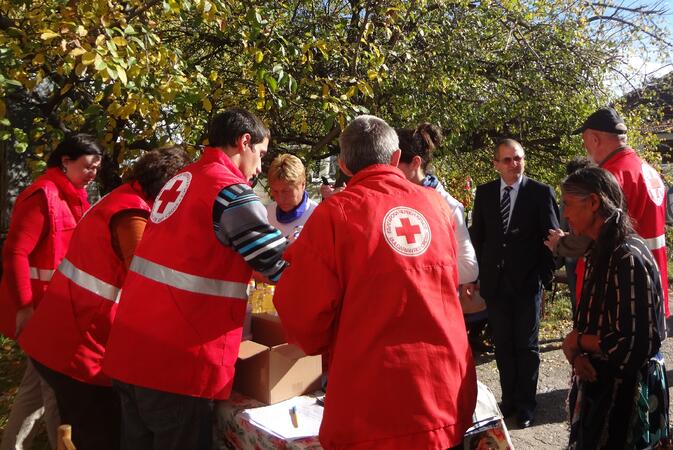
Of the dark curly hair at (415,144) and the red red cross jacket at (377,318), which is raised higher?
the dark curly hair at (415,144)

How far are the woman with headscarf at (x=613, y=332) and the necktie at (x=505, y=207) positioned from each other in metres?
1.80

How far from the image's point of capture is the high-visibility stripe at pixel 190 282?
202 centimetres

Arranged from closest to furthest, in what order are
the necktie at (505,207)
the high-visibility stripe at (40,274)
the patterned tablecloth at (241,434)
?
1. the patterned tablecloth at (241,434)
2. the high-visibility stripe at (40,274)
3. the necktie at (505,207)

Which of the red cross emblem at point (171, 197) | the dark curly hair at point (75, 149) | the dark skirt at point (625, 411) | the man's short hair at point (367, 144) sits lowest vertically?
the dark skirt at point (625, 411)

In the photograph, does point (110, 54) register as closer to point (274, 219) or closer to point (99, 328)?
point (274, 219)

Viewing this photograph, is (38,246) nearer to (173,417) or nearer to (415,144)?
(173,417)

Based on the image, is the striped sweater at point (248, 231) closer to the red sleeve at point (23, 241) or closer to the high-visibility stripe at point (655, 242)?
the red sleeve at point (23, 241)

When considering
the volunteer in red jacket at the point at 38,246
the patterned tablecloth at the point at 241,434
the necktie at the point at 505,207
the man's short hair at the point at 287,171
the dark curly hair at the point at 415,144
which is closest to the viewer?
the patterned tablecloth at the point at 241,434

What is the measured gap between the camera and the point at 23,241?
3.18 metres

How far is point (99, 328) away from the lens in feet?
8.42

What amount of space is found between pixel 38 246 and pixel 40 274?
0.16 metres

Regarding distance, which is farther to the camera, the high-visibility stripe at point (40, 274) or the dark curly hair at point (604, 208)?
the high-visibility stripe at point (40, 274)

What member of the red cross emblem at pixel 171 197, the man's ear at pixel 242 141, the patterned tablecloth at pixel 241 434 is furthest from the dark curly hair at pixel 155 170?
the patterned tablecloth at pixel 241 434

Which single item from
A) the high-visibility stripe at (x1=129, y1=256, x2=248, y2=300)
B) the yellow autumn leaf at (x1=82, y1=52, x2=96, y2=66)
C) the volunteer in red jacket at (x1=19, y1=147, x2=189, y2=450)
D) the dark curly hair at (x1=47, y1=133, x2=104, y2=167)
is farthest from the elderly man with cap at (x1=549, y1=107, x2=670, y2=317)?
the yellow autumn leaf at (x1=82, y1=52, x2=96, y2=66)
